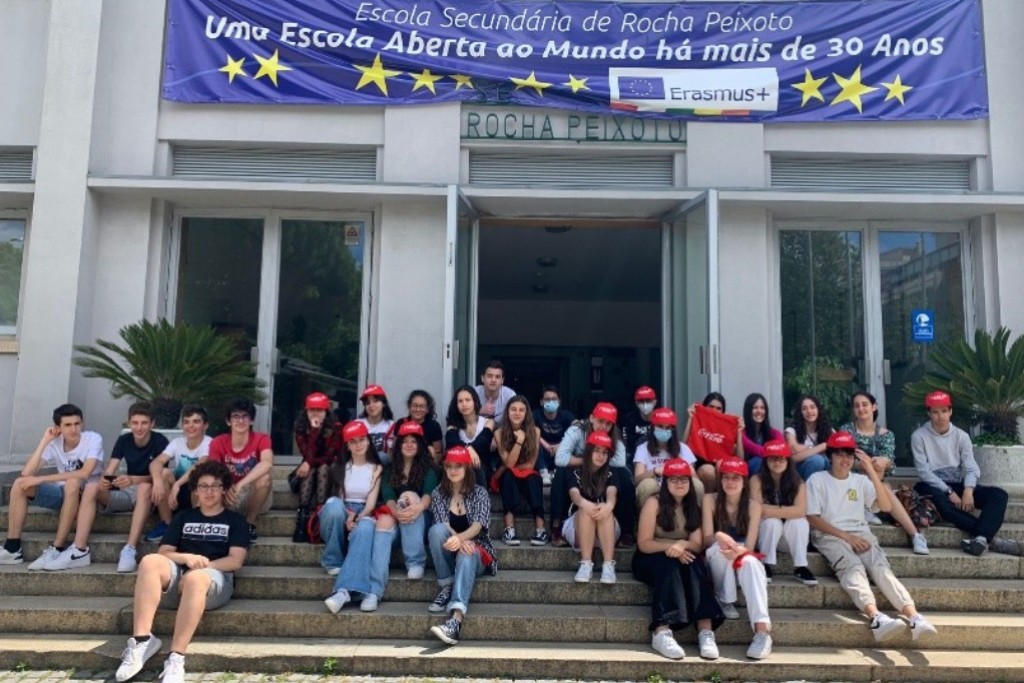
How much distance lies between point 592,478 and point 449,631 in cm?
149

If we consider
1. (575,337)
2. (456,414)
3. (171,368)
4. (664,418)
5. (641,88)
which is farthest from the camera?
(575,337)

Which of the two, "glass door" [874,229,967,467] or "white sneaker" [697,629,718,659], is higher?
"glass door" [874,229,967,467]

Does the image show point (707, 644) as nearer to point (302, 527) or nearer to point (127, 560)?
point (302, 527)

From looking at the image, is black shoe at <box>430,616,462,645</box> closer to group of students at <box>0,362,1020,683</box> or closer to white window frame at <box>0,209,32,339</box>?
group of students at <box>0,362,1020,683</box>

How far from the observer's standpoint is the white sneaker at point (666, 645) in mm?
4703

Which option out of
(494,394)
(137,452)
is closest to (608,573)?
(494,394)

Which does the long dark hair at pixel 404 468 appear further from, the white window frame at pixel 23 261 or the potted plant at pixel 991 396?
the white window frame at pixel 23 261

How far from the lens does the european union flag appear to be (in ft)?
26.9

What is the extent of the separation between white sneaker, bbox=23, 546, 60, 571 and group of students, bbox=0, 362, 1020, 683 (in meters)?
0.02

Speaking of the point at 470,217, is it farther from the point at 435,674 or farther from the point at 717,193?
the point at 435,674

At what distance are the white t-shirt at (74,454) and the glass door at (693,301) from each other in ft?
17.6

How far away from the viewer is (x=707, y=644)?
476 cm

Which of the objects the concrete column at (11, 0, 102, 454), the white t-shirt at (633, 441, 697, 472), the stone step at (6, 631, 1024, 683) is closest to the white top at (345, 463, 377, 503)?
the stone step at (6, 631, 1024, 683)

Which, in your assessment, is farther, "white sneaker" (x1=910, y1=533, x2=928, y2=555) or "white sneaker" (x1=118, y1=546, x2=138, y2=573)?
"white sneaker" (x1=910, y1=533, x2=928, y2=555)
